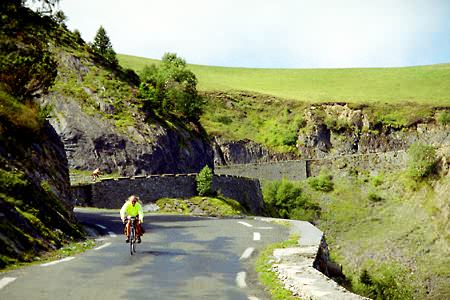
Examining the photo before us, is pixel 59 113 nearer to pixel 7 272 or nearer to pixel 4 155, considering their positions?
pixel 4 155

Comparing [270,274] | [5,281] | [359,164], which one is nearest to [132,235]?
[5,281]

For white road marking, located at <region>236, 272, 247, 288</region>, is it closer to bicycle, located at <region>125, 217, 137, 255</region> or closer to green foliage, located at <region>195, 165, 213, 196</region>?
bicycle, located at <region>125, 217, 137, 255</region>

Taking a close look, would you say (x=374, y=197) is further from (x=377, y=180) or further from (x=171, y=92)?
(x=171, y=92)

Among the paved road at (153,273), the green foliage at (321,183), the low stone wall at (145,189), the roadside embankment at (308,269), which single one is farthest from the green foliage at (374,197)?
the paved road at (153,273)

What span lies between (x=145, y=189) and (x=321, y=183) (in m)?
40.8

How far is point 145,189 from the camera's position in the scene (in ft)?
127

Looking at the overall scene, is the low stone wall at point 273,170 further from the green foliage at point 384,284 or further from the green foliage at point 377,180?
the green foliage at point 384,284

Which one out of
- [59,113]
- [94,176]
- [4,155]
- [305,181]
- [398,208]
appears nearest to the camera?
[4,155]

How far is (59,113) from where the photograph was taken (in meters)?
48.1

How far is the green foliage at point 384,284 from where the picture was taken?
19.5 meters

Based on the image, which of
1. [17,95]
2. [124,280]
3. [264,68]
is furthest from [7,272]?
[264,68]

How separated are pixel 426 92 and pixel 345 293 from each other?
116 meters

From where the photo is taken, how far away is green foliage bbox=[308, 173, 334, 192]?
2894 inches

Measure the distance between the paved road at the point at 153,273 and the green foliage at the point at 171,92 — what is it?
134 feet
